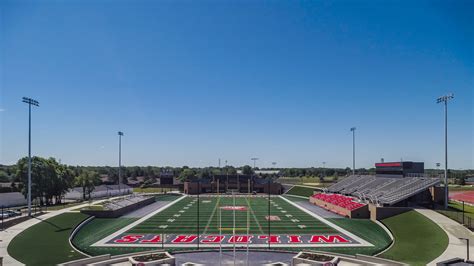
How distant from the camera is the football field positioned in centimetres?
3297

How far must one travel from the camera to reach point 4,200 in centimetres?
6241

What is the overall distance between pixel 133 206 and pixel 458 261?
47.9m

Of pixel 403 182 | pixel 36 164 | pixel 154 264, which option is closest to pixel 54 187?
pixel 36 164

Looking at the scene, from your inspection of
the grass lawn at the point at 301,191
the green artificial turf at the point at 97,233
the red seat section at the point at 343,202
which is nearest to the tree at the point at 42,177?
the green artificial turf at the point at 97,233

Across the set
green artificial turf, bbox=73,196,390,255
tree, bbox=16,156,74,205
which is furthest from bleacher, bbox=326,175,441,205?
tree, bbox=16,156,74,205

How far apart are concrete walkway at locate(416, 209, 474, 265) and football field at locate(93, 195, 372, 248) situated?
7023 millimetres

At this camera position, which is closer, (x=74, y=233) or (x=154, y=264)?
Answer: (x=154, y=264)

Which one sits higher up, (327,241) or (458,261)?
(458,261)

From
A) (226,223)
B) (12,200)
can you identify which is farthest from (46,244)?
(12,200)

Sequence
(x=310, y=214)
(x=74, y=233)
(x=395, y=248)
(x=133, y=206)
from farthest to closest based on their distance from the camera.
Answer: (x=133, y=206), (x=310, y=214), (x=74, y=233), (x=395, y=248)

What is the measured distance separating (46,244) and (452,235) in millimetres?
38972

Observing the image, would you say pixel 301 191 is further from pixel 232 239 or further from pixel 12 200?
pixel 12 200

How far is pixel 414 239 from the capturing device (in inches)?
1309

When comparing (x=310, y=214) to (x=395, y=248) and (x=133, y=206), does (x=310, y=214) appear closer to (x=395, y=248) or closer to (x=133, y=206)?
(x=395, y=248)
